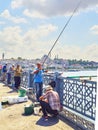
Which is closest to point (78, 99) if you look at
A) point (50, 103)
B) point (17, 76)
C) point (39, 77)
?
point (50, 103)

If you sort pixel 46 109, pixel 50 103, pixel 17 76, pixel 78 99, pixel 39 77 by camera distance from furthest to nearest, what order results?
1. pixel 17 76
2. pixel 39 77
3. pixel 46 109
4. pixel 50 103
5. pixel 78 99

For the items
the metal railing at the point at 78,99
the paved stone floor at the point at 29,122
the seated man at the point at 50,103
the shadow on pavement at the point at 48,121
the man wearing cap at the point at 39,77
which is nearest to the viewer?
the metal railing at the point at 78,99

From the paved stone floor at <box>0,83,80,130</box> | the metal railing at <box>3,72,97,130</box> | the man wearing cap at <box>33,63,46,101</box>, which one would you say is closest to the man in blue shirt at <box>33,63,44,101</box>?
the man wearing cap at <box>33,63,46,101</box>

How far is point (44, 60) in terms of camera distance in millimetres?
9266

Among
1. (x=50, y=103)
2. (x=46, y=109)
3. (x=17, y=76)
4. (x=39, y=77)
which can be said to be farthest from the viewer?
(x=17, y=76)

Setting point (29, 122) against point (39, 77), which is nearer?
point (29, 122)

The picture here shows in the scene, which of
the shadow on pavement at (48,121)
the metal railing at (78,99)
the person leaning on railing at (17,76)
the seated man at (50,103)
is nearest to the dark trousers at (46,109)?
the seated man at (50,103)

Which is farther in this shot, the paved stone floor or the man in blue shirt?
the man in blue shirt

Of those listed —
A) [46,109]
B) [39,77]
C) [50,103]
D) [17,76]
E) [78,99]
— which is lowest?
[46,109]

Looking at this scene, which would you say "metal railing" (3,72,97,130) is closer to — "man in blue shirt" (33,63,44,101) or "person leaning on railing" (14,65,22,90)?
"man in blue shirt" (33,63,44,101)

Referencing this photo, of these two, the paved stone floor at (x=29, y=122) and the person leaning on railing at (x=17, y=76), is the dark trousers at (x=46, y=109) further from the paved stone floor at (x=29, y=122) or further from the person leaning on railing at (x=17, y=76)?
the person leaning on railing at (x=17, y=76)

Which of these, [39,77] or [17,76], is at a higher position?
[39,77]

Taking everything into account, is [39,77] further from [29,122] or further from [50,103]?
[29,122]

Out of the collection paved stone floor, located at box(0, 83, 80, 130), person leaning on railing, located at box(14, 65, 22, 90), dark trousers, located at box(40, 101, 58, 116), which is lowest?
paved stone floor, located at box(0, 83, 80, 130)
